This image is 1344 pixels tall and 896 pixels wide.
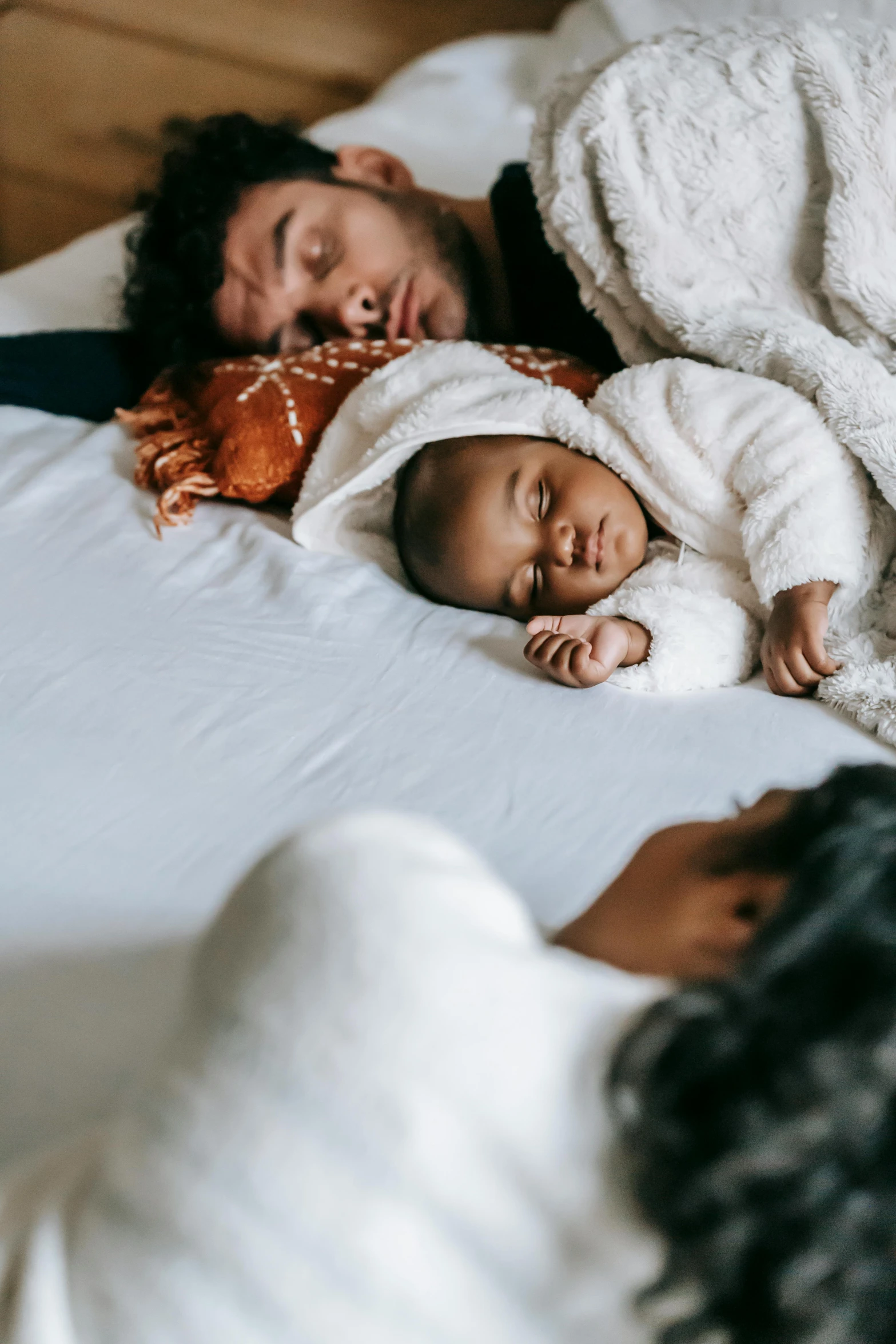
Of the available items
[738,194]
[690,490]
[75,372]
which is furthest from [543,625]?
[75,372]

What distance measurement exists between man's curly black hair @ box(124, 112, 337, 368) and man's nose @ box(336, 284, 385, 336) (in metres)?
0.15

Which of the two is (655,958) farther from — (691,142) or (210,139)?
(210,139)

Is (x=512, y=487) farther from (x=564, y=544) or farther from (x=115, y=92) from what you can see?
(x=115, y=92)

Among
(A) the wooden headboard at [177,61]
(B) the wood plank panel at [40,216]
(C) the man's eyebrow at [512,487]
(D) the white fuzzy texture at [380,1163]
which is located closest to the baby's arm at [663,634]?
(C) the man's eyebrow at [512,487]

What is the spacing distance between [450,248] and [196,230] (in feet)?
0.94

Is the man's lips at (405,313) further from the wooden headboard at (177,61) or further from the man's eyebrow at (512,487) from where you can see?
the wooden headboard at (177,61)

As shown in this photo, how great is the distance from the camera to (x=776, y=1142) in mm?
250

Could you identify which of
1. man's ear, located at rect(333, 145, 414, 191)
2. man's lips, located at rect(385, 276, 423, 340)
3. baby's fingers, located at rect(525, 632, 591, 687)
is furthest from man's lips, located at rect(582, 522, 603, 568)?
man's ear, located at rect(333, 145, 414, 191)

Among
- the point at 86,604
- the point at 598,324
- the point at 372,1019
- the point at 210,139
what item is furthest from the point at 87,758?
the point at 210,139

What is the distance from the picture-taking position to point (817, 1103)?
25 centimetres

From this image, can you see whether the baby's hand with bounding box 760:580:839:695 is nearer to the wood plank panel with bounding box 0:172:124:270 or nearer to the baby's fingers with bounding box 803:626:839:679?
the baby's fingers with bounding box 803:626:839:679

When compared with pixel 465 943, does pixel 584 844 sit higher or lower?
lower

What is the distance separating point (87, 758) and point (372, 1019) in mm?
421

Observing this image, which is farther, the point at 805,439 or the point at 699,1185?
the point at 805,439
